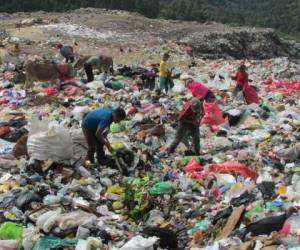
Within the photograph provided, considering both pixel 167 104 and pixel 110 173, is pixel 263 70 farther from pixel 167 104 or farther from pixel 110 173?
pixel 110 173

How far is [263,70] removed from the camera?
762 inches

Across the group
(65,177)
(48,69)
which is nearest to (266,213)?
(65,177)

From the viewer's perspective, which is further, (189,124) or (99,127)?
(189,124)

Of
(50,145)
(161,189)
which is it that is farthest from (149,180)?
(50,145)

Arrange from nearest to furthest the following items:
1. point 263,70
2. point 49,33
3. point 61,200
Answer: point 61,200, point 263,70, point 49,33

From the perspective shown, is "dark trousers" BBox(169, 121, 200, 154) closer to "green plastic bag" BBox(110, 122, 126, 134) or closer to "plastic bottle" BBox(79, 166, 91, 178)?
"green plastic bag" BBox(110, 122, 126, 134)

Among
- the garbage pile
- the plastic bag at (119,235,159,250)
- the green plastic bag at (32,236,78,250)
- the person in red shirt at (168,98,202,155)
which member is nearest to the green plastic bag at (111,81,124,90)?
the garbage pile

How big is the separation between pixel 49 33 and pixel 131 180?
19.5 m

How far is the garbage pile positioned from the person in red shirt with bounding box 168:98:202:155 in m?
Result: 0.18

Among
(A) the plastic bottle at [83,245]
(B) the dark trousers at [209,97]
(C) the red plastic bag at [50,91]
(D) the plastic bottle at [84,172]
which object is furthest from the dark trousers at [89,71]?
(A) the plastic bottle at [83,245]

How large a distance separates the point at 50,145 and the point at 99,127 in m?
0.75

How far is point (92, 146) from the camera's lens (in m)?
7.67

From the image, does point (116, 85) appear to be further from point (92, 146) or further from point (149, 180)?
point (149, 180)

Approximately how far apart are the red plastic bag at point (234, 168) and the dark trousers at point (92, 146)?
56.3 inches
